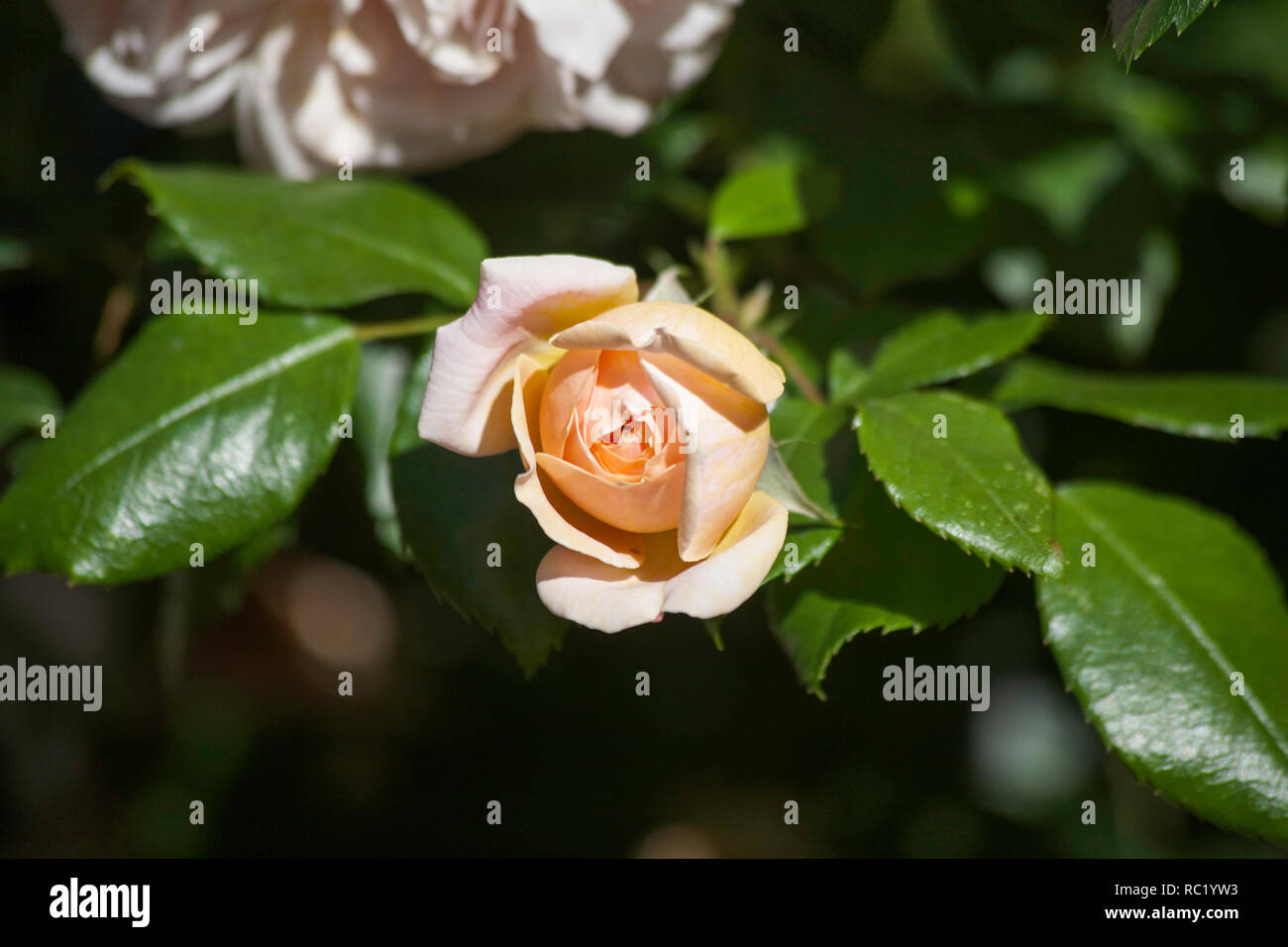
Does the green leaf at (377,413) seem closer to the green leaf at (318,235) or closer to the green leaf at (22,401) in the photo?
the green leaf at (318,235)

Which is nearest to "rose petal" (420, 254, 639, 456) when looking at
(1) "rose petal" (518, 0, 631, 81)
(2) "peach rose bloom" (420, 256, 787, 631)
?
(2) "peach rose bloom" (420, 256, 787, 631)

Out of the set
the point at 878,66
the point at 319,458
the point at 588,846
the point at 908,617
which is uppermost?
the point at 878,66

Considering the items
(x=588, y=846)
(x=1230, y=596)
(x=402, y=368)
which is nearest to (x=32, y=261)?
(x=402, y=368)

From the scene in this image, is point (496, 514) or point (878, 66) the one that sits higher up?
point (878, 66)

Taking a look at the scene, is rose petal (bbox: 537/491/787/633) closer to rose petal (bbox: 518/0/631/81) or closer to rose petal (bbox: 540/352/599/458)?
rose petal (bbox: 540/352/599/458)

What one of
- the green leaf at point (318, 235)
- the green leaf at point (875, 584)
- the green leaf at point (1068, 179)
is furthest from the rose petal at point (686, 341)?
the green leaf at point (1068, 179)

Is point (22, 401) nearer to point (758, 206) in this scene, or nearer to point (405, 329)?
point (405, 329)

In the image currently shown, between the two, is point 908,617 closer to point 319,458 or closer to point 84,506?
point 319,458
